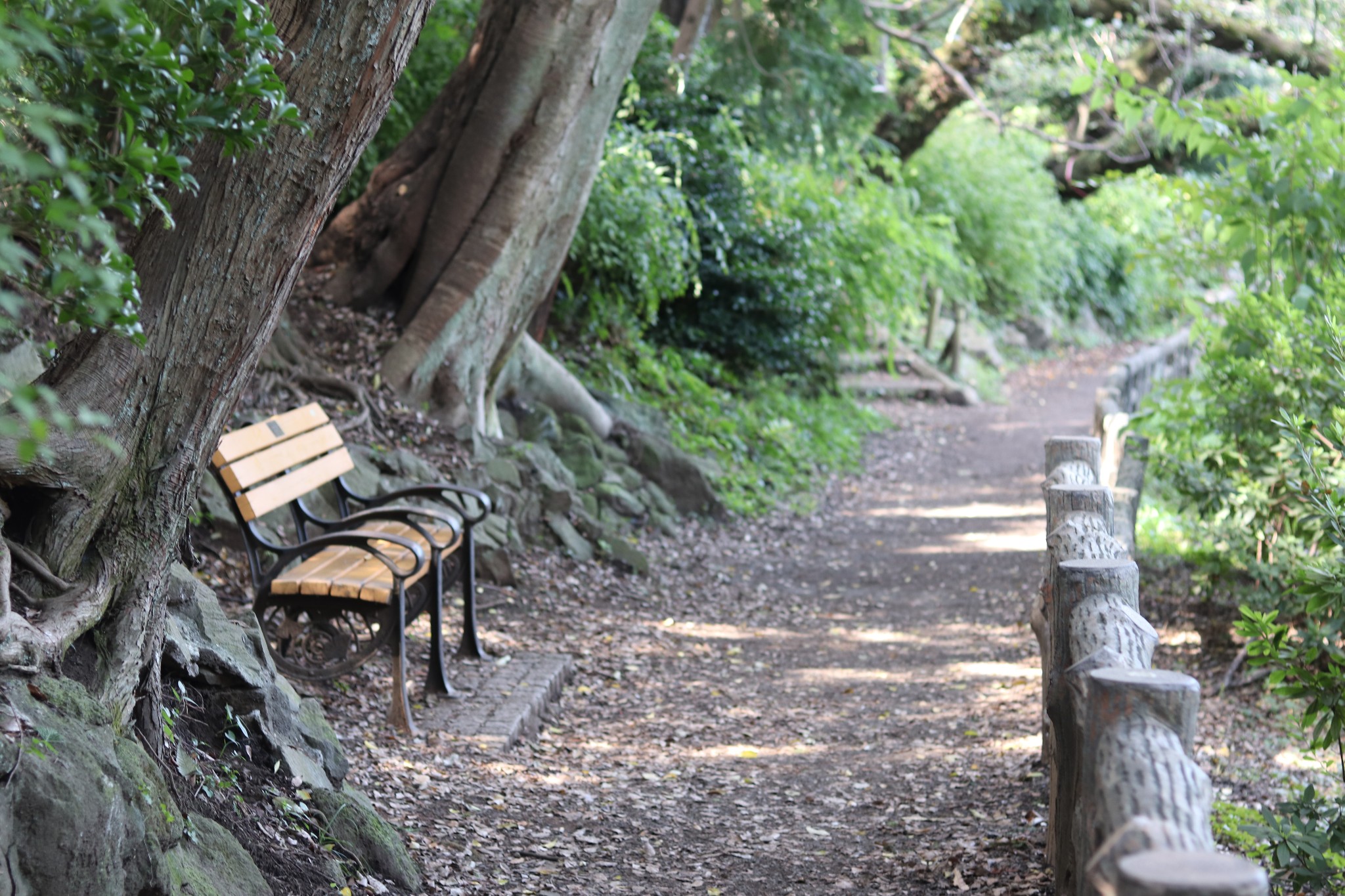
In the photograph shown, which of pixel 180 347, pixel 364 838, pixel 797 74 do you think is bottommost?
pixel 364 838

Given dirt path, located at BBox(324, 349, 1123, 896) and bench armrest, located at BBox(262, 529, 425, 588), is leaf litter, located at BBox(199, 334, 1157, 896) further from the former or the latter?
bench armrest, located at BBox(262, 529, 425, 588)

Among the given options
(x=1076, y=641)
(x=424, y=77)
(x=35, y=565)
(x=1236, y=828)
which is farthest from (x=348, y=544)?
(x=424, y=77)

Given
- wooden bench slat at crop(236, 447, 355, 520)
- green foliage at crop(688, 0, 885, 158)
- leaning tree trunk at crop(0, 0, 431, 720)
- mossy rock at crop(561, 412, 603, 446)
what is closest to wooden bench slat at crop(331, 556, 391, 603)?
wooden bench slat at crop(236, 447, 355, 520)

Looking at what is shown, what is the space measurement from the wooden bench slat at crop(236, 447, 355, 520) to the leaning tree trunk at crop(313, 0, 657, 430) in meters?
2.12

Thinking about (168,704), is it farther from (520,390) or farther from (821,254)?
(821,254)

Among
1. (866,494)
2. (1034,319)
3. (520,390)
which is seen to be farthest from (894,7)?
(1034,319)

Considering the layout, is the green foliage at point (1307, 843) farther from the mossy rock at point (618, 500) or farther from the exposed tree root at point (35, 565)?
the mossy rock at point (618, 500)

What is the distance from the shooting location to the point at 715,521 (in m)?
9.53

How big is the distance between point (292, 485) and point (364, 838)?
88.1 inches

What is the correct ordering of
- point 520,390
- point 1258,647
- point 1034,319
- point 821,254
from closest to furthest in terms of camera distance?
point 1258,647 < point 520,390 < point 821,254 < point 1034,319

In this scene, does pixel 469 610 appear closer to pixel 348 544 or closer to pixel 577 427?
pixel 348 544

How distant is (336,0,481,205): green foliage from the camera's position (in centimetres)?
943

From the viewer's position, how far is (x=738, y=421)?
11867mm

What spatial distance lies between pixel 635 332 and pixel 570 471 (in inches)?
135
